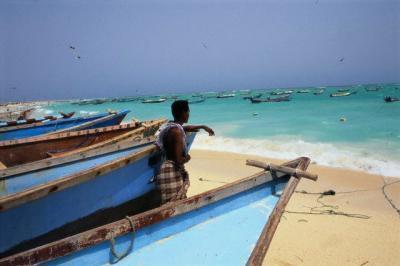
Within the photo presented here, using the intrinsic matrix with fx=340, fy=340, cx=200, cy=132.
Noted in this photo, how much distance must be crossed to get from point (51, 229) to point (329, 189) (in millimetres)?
5736

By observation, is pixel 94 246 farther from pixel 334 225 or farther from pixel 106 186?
pixel 334 225

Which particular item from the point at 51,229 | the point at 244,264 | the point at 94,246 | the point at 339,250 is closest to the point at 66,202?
the point at 51,229

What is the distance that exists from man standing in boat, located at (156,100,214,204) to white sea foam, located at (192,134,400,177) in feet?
22.5

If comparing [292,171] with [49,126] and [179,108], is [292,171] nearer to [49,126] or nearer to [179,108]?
[179,108]

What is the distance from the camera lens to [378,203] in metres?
6.54

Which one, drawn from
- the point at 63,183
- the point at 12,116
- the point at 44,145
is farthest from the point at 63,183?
the point at 12,116

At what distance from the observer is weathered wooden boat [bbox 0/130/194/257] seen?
12.2 ft

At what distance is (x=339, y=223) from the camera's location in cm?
563

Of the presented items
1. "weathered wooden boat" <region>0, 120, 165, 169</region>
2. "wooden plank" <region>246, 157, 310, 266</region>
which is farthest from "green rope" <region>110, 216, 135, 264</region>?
"weathered wooden boat" <region>0, 120, 165, 169</region>

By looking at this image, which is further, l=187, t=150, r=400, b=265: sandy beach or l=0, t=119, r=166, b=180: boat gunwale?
l=0, t=119, r=166, b=180: boat gunwale

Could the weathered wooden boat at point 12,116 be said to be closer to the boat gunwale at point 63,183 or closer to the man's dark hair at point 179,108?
the boat gunwale at point 63,183

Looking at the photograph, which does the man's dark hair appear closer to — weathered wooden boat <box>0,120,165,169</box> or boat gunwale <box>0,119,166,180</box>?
boat gunwale <box>0,119,166,180</box>

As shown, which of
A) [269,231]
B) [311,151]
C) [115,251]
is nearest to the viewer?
[115,251]

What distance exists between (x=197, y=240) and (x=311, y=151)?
10261 millimetres
